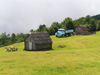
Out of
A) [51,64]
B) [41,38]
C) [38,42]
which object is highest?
[41,38]

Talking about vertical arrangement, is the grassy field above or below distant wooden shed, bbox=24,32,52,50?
below

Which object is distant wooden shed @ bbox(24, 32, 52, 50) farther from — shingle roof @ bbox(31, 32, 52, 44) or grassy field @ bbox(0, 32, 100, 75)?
grassy field @ bbox(0, 32, 100, 75)

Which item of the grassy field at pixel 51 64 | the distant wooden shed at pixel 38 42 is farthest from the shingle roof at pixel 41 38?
the grassy field at pixel 51 64

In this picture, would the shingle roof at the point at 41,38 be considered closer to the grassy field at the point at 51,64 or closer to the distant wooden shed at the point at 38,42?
the distant wooden shed at the point at 38,42

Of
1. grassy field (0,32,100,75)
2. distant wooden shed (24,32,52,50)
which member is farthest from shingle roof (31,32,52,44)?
grassy field (0,32,100,75)

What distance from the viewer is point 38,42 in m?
28.5

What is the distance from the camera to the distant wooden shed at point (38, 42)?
2886 cm

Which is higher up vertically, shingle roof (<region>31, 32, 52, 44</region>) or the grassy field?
shingle roof (<region>31, 32, 52, 44</region>)

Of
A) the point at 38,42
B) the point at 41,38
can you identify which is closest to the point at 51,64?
the point at 38,42

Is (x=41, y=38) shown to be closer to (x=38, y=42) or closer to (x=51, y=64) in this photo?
(x=38, y=42)

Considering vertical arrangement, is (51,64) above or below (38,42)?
below

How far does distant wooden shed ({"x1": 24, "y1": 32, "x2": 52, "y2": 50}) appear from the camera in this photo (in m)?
28.9

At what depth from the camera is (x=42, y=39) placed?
97.6 ft

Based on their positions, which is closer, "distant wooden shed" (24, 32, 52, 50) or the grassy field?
the grassy field
